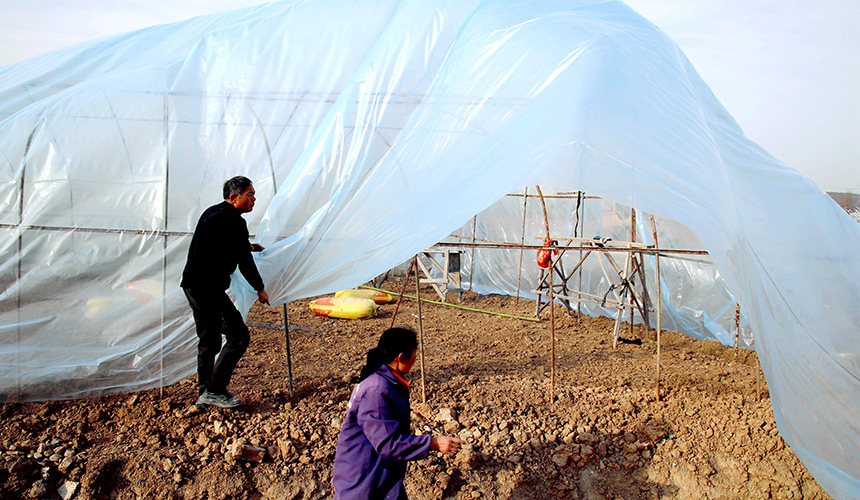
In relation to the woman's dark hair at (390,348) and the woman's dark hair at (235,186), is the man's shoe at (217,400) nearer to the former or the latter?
the woman's dark hair at (235,186)

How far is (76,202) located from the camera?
13.6ft

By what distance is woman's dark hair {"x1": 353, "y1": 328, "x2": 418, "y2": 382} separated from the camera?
233 centimetres

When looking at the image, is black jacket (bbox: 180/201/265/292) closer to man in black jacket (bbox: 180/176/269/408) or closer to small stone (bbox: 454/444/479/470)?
man in black jacket (bbox: 180/176/269/408)

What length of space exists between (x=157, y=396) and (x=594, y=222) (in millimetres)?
7490

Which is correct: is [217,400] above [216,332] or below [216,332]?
below

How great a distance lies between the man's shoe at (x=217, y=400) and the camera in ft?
13.2

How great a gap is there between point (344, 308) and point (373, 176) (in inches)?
180

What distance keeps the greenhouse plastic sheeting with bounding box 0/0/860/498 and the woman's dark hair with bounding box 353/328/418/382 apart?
4.46 ft

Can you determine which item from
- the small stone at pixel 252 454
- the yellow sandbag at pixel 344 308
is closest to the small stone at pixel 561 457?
the small stone at pixel 252 454

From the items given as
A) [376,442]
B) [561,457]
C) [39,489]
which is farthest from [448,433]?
[39,489]

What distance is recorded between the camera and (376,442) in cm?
227

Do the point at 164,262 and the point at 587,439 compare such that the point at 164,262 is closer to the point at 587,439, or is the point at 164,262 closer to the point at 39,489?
the point at 39,489

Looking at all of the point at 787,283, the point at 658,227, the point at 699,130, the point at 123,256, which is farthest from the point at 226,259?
the point at 658,227

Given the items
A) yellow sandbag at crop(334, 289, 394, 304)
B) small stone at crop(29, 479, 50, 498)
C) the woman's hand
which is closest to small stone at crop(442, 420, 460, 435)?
the woman's hand
